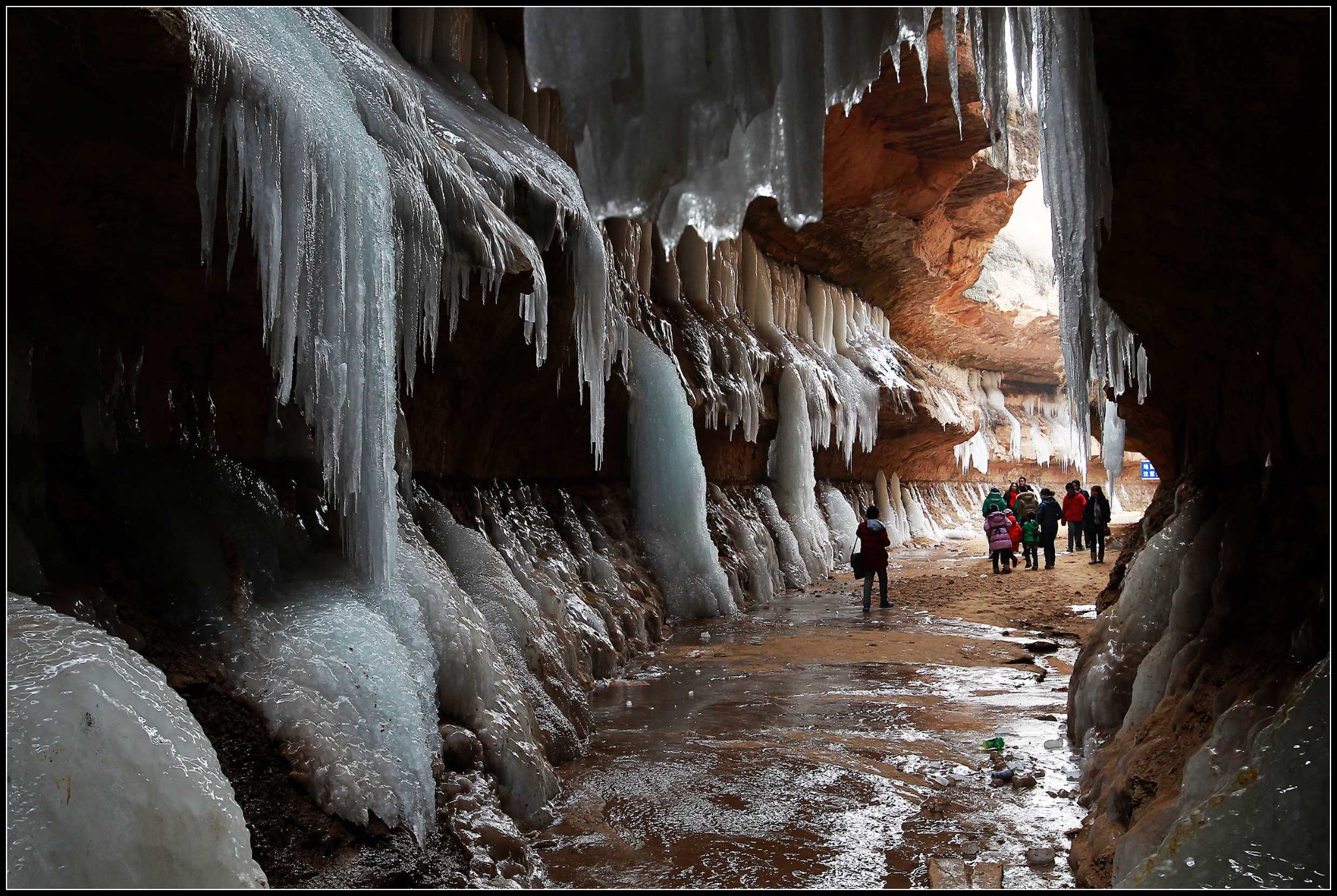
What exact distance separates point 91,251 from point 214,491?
1346mm

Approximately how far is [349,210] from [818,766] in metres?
3.91

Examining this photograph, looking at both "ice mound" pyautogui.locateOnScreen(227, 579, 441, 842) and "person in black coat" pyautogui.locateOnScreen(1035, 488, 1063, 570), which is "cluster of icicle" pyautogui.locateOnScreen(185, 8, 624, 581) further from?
"person in black coat" pyautogui.locateOnScreen(1035, 488, 1063, 570)

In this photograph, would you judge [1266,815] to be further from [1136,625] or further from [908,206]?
[908,206]

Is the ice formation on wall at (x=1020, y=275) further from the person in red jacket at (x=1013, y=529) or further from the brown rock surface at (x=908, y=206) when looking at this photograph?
the person in red jacket at (x=1013, y=529)

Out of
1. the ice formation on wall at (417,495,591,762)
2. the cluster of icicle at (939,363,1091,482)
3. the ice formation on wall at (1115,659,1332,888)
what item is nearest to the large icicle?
the ice formation on wall at (417,495,591,762)

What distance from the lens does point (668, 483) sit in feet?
34.8

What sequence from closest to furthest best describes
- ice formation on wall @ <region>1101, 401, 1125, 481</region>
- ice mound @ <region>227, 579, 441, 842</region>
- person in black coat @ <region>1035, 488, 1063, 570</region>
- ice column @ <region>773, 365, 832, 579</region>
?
ice mound @ <region>227, 579, 441, 842</region> < person in black coat @ <region>1035, 488, 1063, 570</region> < ice column @ <region>773, 365, 832, 579</region> < ice formation on wall @ <region>1101, 401, 1125, 481</region>

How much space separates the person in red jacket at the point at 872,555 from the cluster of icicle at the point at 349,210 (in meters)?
5.92

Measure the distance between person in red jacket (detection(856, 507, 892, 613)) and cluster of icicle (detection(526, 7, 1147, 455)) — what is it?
8069mm

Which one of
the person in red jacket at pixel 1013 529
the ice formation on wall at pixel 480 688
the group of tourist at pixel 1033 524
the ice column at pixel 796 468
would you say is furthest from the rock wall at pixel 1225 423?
the ice column at pixel 796 468


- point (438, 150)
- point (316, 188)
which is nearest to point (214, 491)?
point (316, 188)

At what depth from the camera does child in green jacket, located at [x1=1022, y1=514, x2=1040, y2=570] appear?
1412cm

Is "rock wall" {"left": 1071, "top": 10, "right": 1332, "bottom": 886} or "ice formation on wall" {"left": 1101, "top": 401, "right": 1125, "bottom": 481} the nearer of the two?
"rock wall" {"left": 1071, "top": 10, "right": 1332, "bottom": 886}

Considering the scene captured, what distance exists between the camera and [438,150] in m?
5.33
